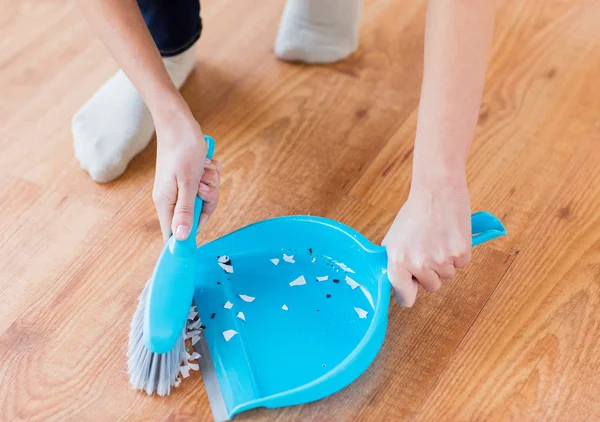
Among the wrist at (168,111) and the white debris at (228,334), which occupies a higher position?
the wrist at (168,111)

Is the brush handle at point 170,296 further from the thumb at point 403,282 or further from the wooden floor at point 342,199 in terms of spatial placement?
the thumb at point 403,282

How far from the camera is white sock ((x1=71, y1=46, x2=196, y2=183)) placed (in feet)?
3.42

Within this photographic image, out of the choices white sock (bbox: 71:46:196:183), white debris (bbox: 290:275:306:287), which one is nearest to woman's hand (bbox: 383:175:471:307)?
white debris (bbox: 290:275:306:287)

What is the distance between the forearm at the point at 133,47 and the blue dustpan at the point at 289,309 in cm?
18

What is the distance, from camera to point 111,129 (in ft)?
3.53

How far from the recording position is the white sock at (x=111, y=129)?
104cm

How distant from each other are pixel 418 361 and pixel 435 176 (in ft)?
0.68

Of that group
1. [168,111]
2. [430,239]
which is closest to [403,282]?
[430,239]

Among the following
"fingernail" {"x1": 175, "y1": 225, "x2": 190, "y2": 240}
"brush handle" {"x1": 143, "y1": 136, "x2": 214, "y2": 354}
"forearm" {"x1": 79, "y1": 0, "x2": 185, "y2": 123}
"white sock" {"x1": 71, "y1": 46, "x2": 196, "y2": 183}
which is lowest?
"white sock" {"x1": 71, "y1": 46, "x2": 196, "y2": 183}

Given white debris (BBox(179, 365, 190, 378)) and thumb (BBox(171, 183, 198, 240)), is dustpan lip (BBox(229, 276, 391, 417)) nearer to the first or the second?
white debris (BBox(179, 365, 190, 378))

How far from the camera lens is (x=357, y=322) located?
0.84 metres

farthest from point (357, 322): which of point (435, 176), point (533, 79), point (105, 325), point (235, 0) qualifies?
point (235, 0)

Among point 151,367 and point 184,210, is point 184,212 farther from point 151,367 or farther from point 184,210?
point 151,367

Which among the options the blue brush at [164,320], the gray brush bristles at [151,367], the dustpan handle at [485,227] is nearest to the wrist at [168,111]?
the blue brush at [164,320]
